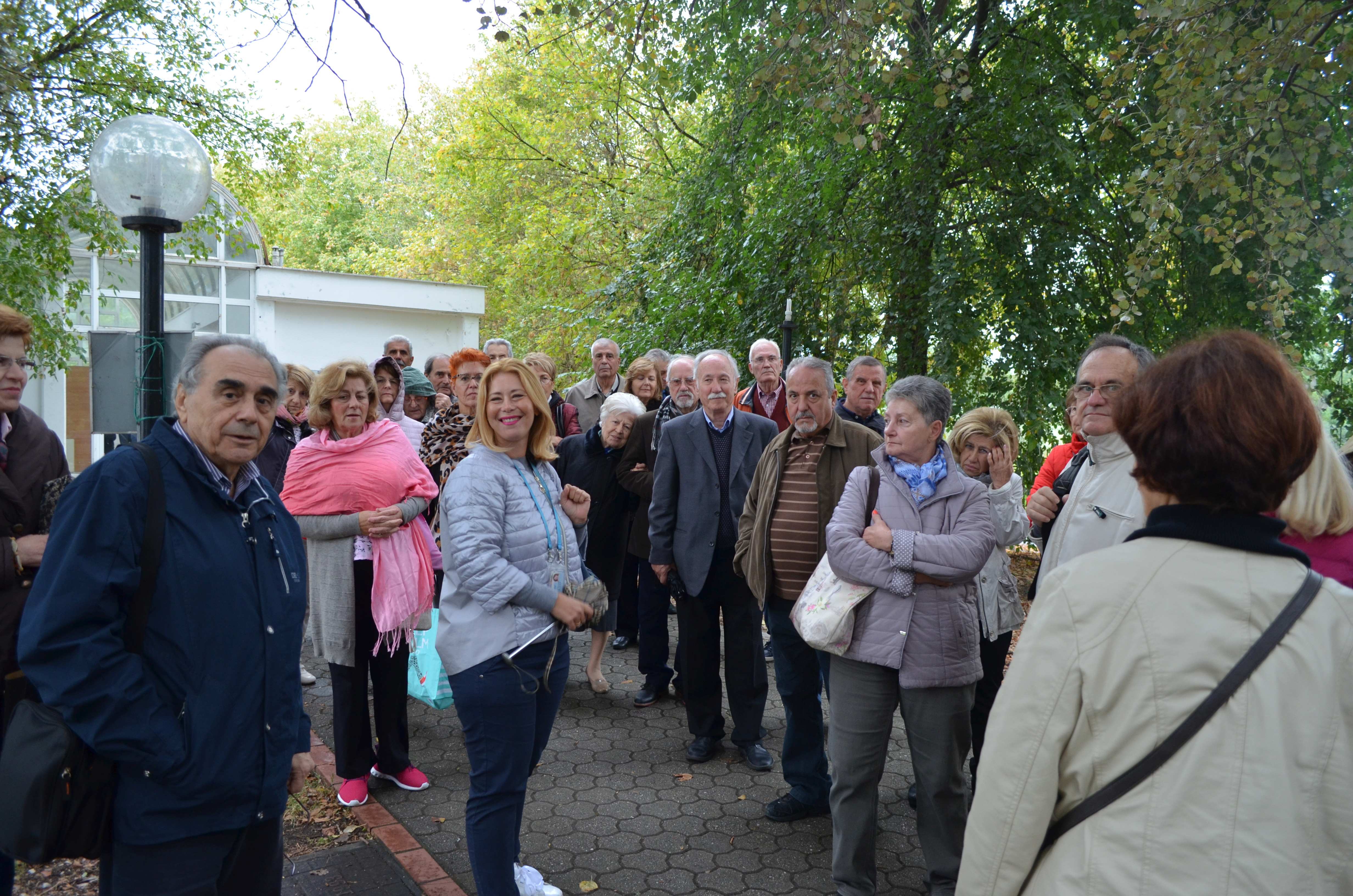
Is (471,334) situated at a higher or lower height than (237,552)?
higher

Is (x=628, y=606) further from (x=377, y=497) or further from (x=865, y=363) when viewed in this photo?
(x=377, y=497)

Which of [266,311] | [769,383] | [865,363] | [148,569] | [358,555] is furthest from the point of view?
[266,311]

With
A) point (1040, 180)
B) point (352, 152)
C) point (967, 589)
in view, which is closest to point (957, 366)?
point (1040, 180)

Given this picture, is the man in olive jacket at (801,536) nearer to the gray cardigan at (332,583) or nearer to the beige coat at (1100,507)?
the beige coat at (1100,507)

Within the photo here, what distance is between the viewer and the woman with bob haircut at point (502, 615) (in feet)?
10.9

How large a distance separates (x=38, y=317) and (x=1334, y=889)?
13343mm

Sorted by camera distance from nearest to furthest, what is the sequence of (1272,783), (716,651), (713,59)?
(1272,783), (716,651), (713,59)

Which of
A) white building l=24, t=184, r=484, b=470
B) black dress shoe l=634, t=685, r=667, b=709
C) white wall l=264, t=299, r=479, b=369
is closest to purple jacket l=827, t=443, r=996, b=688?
A: black dress shoe l=634, t=685, r=667, b=709

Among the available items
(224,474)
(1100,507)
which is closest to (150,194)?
(224,474)

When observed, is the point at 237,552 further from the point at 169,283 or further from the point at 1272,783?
the point at 169,283

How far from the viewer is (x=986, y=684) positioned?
438cm

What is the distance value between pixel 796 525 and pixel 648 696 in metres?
2.45

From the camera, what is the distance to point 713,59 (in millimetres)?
10117

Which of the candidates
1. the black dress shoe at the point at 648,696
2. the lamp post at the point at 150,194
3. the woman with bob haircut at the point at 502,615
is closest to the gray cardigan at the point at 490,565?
the woman with bob haircut at the point at 502,615
